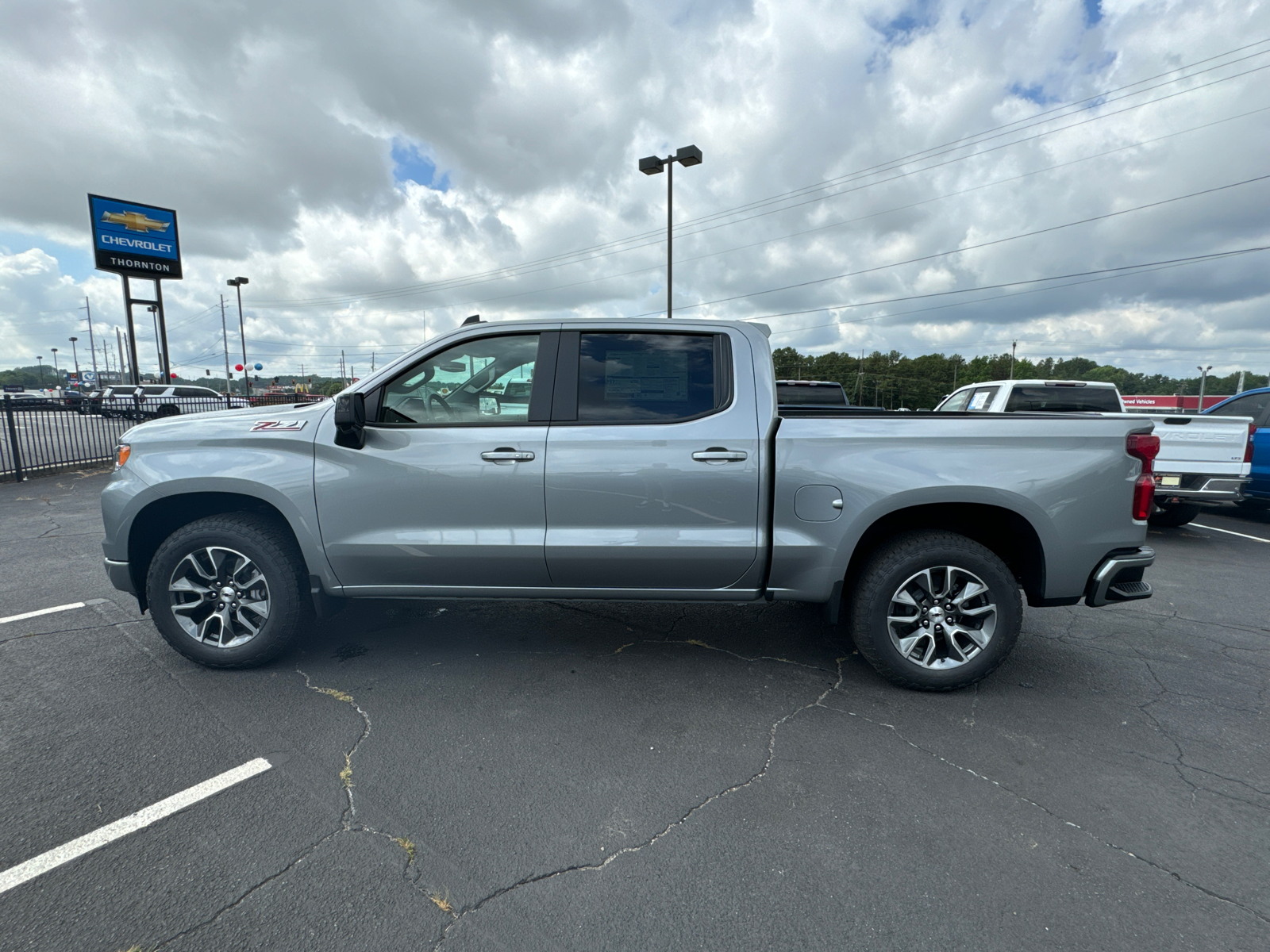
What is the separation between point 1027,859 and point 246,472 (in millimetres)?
3916

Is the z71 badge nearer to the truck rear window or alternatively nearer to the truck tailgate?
the truck rear window

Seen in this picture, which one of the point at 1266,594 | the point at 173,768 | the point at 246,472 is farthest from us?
the point at 1266,594

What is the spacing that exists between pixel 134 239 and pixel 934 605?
83.4 feet

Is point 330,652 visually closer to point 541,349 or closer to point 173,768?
point 173,768

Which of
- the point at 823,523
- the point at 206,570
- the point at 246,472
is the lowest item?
the point at 206,570

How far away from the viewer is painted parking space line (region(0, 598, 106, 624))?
4.37m

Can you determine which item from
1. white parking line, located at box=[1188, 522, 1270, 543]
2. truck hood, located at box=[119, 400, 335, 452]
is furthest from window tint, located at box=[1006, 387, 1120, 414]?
truck hood, located at box=[119, 400, 335, 452]

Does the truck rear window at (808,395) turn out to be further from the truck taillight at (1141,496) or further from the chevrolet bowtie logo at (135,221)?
the chevrolet bowtie logo at (135,221)

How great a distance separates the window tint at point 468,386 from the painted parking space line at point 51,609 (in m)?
3.19

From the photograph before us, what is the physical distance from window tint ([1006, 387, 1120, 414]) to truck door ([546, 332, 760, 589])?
6577mm

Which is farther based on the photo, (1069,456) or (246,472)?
(246,472)

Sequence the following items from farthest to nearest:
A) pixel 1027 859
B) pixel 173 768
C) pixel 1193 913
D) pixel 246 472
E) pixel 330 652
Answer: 1. pixel 330 652
2. pixel 246 472
3. pixel 173 768
4. pixel 1027 859
5. pixel 1193 913

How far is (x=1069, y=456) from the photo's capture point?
316 cm

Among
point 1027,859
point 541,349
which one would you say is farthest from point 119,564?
point 1027,859
